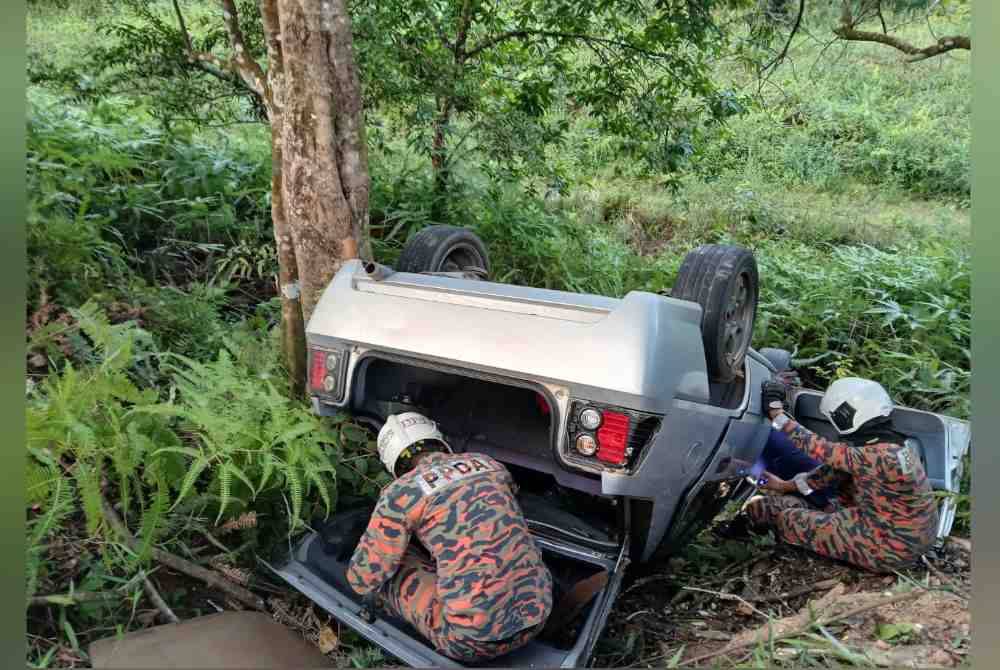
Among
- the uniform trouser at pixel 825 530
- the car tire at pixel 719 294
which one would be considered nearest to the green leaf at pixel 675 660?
the car tire at pixel 719 294

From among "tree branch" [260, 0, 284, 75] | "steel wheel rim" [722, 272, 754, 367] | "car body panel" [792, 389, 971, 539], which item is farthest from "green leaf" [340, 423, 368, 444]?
"car body panel" [792, 389, 971, 539]

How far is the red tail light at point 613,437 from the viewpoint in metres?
2.39

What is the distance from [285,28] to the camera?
11.9ft

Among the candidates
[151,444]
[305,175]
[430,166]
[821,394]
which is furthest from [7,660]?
[430,166]

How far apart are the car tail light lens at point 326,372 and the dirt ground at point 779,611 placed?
151 cm

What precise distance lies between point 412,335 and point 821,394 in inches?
102

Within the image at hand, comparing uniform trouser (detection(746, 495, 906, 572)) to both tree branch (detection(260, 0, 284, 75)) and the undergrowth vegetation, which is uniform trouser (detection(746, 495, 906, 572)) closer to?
the undergrowth vegetation

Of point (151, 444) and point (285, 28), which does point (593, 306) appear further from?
point (285, 28)

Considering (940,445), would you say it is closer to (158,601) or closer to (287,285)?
(287,285)

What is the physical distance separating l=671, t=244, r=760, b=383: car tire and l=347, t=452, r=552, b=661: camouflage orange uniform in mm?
1042

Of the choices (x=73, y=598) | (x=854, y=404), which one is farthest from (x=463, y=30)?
(x=73, y=598)

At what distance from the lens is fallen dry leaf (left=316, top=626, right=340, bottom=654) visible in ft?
8.64

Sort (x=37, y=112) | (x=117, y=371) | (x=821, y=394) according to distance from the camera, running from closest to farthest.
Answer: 1. (x=117, y=371)
2. (x=821, y=394)
3. (x=37, y=112)

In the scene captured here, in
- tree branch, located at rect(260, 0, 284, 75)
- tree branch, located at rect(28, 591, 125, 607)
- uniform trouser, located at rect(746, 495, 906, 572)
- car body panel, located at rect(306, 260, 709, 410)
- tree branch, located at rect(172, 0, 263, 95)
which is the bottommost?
uniform trouser, located at rect(746, 495, 906, 572)
